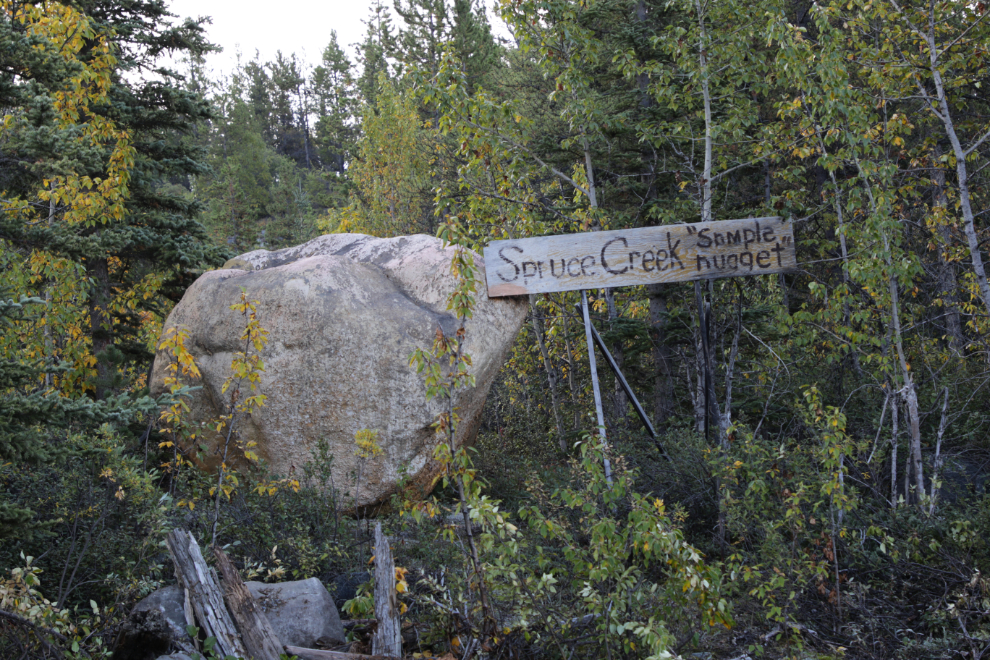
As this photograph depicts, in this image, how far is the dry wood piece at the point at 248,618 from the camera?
351 centimetres

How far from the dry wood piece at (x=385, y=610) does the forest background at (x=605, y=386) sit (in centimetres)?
19

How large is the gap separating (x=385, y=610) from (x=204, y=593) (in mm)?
960

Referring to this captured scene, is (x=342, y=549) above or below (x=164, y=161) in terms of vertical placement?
below

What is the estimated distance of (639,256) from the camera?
211 inches

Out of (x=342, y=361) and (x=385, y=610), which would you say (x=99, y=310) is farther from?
(x=385, y=610)

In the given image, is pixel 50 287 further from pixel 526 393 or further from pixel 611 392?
pixel 611 392

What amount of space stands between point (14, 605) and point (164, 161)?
6.68 meters

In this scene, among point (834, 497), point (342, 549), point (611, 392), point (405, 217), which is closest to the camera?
point (834, 497)

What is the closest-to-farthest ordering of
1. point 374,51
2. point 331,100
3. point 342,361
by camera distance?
point 342,361, point 374,51, point 331,100

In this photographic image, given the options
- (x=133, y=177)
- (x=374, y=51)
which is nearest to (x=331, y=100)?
(x=374, y=51)

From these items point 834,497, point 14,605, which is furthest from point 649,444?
point 14,605

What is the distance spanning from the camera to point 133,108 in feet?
27.2

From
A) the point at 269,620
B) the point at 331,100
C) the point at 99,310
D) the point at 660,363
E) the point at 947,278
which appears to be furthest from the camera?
the point at 331,100

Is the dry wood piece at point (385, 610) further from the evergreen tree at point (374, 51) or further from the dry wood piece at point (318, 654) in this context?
the evergreen tree at point (374, 51)
